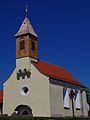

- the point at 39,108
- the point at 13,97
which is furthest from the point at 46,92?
the point at 13,97

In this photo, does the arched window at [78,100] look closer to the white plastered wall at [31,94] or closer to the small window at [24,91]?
the white plastered wall at [31,94]

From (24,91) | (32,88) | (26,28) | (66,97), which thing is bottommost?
(66,97)

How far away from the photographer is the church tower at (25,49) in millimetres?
38281

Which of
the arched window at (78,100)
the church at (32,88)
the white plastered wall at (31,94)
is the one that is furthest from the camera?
the arched window at (78,100)

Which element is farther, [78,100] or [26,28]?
[78,100]

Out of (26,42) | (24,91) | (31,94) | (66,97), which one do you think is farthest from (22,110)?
(26,42)

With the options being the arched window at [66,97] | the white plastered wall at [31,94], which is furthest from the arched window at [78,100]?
the white plastered wall at [31,94]

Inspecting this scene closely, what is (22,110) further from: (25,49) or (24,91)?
(25,49)

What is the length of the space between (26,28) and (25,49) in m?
3.70

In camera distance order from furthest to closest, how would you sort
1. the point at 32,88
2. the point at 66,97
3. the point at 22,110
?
the point at 66,97 → the point at 22,110 → the point at 32,88

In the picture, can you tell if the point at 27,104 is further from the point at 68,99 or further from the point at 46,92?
the point at 68,99

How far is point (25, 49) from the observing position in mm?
38875

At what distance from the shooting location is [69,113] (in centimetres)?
4050

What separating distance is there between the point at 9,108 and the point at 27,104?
346cm
